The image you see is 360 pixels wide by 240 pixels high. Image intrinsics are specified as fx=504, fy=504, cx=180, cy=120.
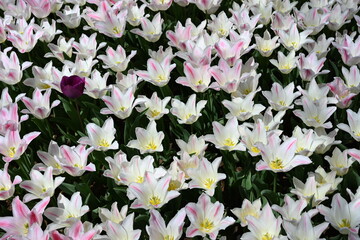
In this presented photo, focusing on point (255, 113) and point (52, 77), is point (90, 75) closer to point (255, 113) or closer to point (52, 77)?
point (52, 77)

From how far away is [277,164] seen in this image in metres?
2.22

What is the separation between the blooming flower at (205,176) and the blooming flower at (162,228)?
0.21 m

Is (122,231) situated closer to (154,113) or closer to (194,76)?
(154,113)

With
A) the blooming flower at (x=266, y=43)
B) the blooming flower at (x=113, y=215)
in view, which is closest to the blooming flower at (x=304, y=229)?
the blooming flower at (x=113, y=215)

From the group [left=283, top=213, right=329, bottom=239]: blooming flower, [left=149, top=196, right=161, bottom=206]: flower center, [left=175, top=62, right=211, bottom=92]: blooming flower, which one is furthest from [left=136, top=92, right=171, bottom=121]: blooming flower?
[left=283, top=213, right=329, bottom=239]: blooming flower

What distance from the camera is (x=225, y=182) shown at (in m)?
2.51

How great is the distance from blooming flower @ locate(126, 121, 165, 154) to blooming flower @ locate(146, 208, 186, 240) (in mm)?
494

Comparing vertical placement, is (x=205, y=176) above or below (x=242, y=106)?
below

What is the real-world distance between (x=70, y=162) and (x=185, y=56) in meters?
0.94

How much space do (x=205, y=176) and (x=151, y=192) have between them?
26 cm

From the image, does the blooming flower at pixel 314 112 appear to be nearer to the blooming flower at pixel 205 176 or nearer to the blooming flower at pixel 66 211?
the blooming flower at pixel 205 176

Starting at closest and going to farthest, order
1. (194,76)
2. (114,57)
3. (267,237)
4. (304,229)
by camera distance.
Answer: (304,229) → (267,237) → (194,76) → (114,57)

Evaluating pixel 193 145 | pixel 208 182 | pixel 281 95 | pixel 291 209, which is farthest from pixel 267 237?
pixel 281 95

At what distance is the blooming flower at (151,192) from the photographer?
6.90 feet
